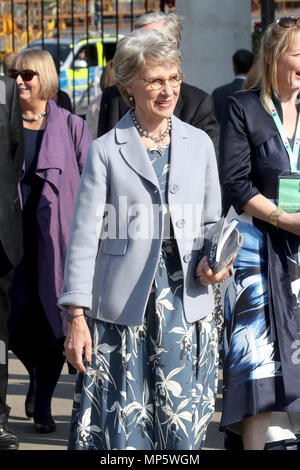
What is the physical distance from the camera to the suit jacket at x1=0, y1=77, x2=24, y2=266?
4.84 m

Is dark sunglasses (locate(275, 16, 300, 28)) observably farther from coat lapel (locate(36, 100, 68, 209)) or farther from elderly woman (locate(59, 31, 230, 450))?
coat lapel (locate(36, 100, 68, 209))

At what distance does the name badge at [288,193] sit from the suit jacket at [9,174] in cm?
143

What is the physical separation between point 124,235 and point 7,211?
1.48 m

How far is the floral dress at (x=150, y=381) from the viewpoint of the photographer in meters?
3.42

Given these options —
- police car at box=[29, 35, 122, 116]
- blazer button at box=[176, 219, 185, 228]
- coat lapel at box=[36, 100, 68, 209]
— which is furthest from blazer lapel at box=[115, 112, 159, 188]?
police car at box=[29, 35, 122, 116]

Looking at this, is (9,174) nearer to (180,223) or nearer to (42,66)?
(42,66)

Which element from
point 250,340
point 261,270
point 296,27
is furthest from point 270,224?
point 296,27

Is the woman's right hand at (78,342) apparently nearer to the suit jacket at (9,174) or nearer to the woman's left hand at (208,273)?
the woman's left hand at (208,273)

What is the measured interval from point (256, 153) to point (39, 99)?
5.85 ft

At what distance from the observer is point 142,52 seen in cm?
352

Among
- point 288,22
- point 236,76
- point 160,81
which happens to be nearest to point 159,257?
point 160,81

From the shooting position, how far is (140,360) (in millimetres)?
3455

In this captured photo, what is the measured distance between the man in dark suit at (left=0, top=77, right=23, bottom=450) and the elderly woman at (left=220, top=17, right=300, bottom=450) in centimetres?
119
